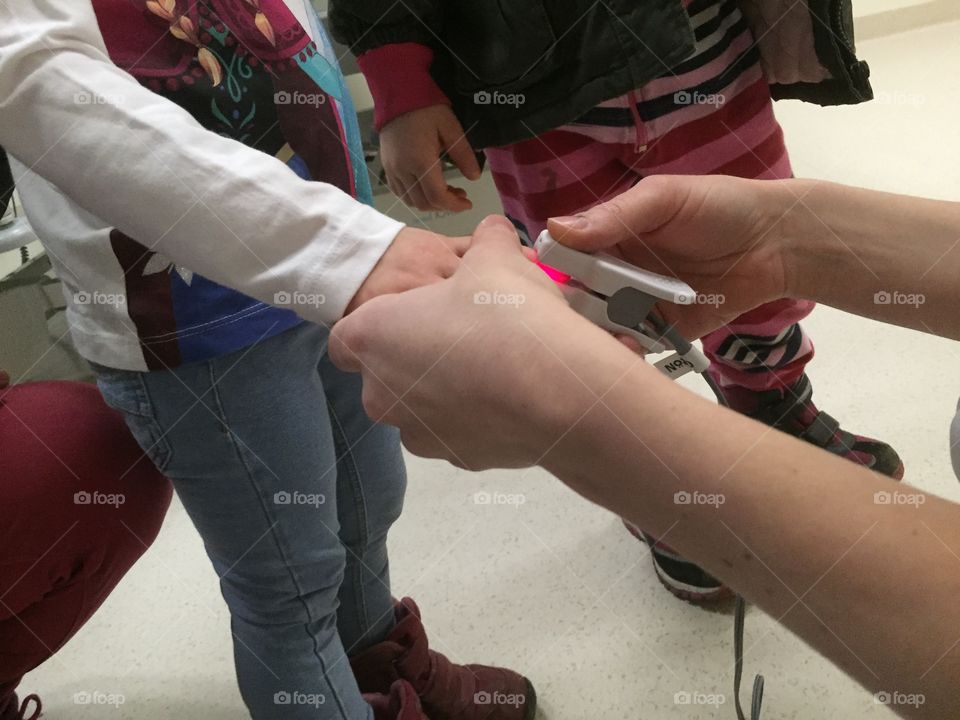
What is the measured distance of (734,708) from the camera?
82 cm

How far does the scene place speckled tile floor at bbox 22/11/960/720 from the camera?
2.81 ft

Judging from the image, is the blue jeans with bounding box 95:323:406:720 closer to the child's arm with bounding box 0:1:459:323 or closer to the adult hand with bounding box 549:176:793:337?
the child's arm with bounding box 0:1:459:323

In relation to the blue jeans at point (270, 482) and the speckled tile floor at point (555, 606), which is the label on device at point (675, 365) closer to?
the blue jeans at point (270, 482)

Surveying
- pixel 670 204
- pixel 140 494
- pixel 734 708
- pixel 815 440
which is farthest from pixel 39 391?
pixel 815 440

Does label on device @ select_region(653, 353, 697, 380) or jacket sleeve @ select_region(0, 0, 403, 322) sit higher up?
jacket sleeve @ select_region(0, 0, 403, 322)

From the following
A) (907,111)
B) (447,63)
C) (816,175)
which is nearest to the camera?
(447,63)

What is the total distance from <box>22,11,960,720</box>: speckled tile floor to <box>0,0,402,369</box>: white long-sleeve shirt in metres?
0.61

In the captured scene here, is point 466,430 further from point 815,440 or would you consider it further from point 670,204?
point 815,440

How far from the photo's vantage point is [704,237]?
2.02ft

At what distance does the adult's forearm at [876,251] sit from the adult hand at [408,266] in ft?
0.98

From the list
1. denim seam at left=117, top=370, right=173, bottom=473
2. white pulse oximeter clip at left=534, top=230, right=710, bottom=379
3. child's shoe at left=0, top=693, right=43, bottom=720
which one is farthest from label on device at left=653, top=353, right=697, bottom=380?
child's shoe at left=0, top=693, right=43, bottom=720

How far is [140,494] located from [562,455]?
45 centimetres

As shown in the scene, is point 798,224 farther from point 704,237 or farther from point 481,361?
point 481,361

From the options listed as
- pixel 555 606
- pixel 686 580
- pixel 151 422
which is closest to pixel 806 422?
pixel 686 580
